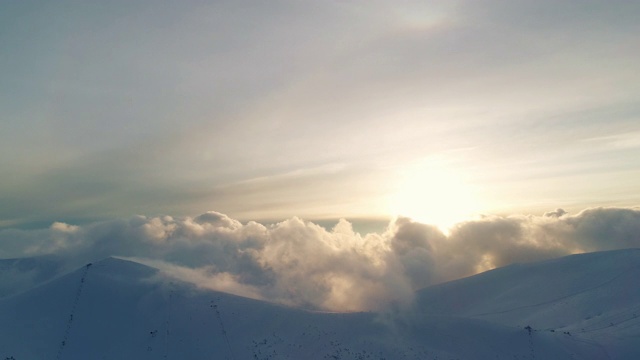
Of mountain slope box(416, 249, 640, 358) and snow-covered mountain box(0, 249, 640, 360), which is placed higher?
snow-covered mountain box(0, 249, 640, 360)

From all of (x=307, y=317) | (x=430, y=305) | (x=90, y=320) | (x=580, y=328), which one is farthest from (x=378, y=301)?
(x=90, y=320)

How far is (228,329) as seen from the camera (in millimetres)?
46781

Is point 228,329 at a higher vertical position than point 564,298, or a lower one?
higher

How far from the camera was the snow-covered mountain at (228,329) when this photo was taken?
140 feet

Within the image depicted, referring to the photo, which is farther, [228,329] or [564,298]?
[564,298]

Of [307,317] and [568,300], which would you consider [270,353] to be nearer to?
[307,317]

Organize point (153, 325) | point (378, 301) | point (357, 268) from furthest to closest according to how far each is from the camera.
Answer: point (357, 268) < point (378, 301) < point (153, 325)

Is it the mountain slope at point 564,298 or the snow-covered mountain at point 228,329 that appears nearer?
the snow-covered mountain at point 228,329

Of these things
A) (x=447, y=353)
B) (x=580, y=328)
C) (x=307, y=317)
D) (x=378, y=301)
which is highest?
(x=307, y=317)

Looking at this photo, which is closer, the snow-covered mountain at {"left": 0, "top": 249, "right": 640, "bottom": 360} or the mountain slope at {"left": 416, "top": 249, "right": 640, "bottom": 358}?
the snow-covered mountain at {"left": 0, "top": 249, "right": 640, "bottom": 360}

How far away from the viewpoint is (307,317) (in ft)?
163

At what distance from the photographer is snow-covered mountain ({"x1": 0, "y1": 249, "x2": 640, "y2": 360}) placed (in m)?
42.7

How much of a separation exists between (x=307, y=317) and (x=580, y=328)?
3827cm

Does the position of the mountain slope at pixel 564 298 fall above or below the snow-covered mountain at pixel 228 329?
below
